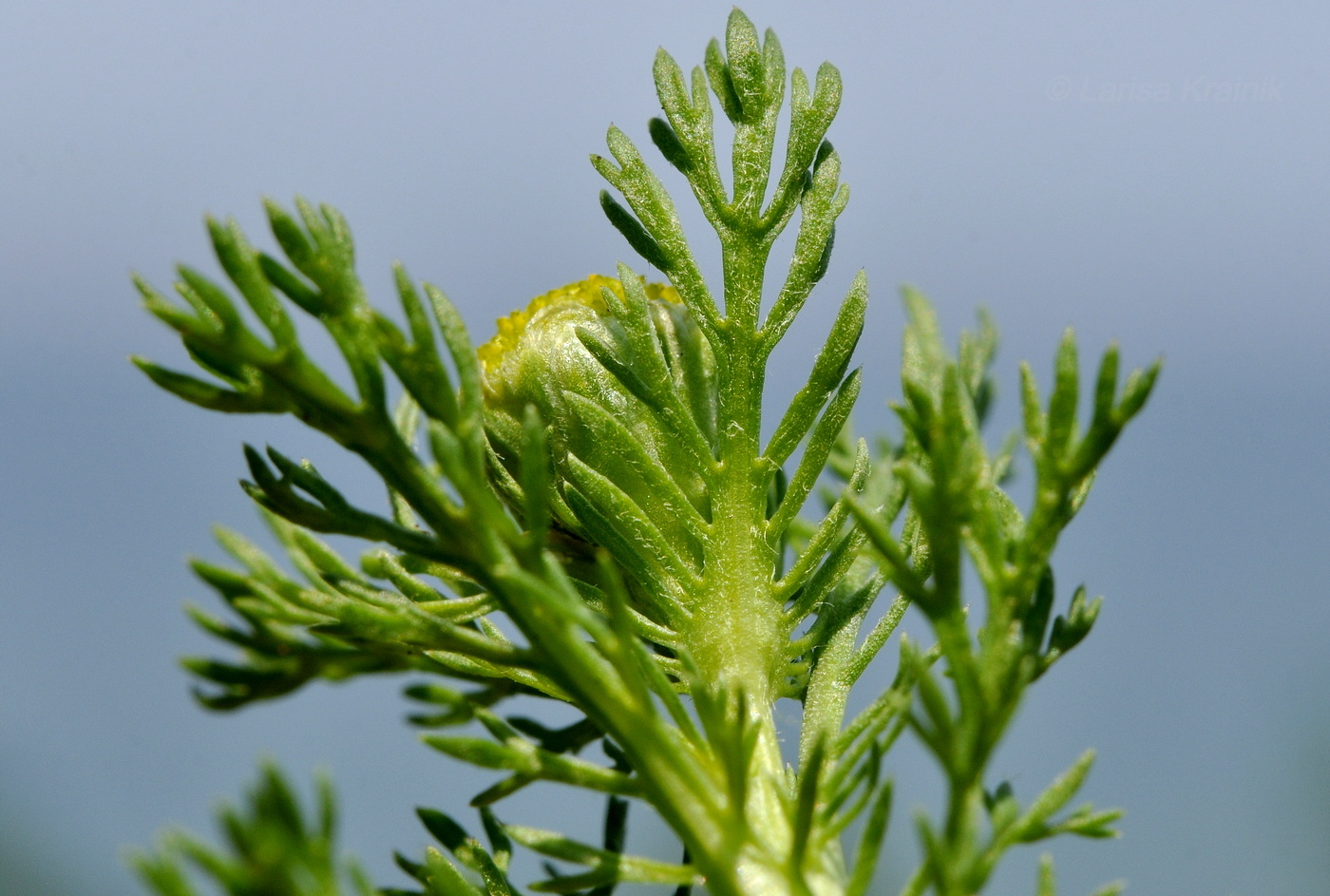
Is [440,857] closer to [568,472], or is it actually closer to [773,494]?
[568,472]

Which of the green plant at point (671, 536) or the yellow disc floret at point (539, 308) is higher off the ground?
the yellow disc floret at point (539, 308)

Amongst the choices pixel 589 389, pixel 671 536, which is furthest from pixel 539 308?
pixel 671 536

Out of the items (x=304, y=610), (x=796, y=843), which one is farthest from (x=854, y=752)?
(x=304, y=610)

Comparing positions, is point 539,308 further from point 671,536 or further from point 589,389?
point 671,536

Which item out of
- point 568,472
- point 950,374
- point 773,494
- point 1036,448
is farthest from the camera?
point 773,494

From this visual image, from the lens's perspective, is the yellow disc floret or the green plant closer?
the green plant

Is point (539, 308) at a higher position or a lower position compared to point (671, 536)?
higher

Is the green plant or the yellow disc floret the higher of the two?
the yellow disc floret
